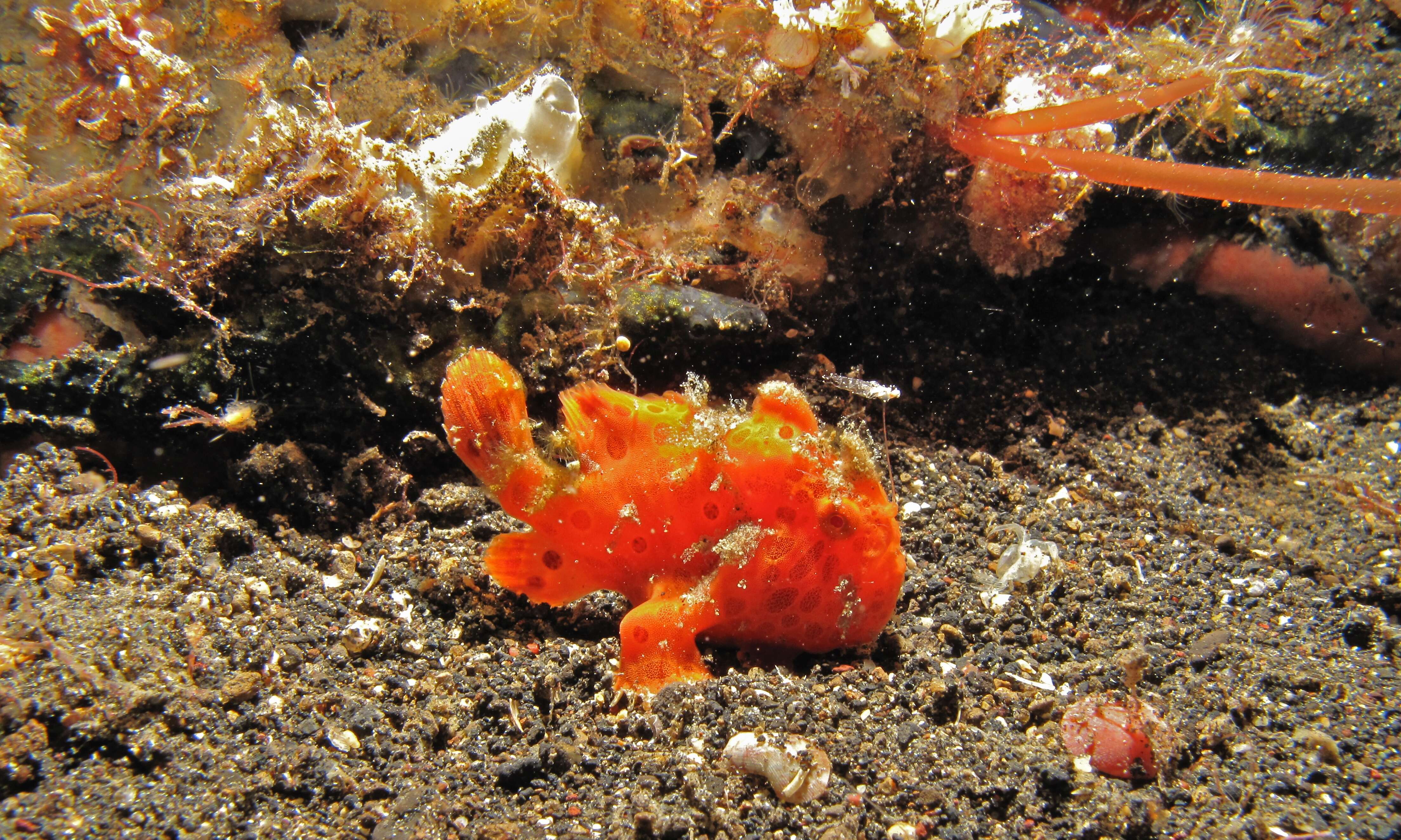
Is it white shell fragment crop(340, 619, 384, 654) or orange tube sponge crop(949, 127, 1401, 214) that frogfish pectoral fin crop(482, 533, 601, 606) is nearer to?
white shell fragment crop(340, 619, 384, 654)

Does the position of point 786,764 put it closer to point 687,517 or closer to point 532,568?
point 687,517

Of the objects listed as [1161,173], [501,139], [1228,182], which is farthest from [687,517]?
[1228,182]

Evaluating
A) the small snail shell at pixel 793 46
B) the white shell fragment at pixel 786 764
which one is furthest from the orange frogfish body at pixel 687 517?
the small snail shell at pixel 793 46

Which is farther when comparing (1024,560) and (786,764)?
(1024,560)

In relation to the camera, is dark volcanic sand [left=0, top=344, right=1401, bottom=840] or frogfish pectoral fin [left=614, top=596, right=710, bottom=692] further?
frogfish pectoral fin [left=614, top=596, right=710, bottom=692]

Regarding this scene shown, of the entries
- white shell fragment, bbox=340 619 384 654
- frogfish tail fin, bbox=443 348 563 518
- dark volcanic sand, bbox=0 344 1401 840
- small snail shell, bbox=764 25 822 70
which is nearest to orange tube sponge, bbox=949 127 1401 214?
small snail shell, bbox=764 25 822 70

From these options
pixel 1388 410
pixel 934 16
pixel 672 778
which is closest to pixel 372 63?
pixel 934 16

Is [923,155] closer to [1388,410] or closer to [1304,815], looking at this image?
[1304,815]
